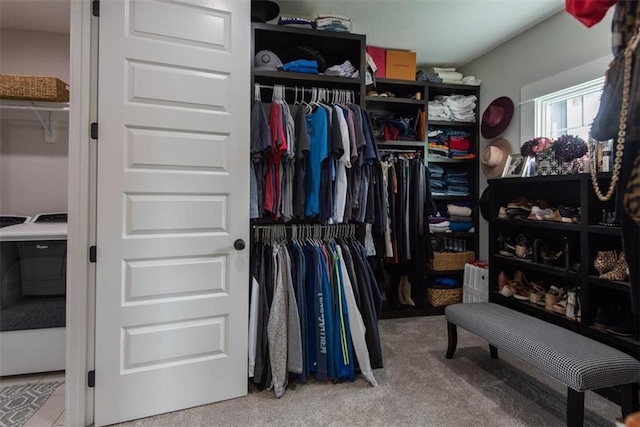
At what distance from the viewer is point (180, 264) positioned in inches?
70.1

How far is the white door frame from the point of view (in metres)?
1.61

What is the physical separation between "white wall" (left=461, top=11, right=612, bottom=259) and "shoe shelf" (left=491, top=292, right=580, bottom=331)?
807 mm

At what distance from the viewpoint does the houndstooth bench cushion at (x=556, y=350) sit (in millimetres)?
1472

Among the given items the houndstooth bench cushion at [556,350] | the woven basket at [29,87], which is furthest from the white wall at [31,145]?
the houndstooth bench cushion at [556,350]

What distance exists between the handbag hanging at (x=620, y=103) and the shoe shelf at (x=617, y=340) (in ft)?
5.12

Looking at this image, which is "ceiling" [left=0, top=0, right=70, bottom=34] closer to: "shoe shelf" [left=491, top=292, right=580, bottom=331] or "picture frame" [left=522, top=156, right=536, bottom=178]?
"picture frame" [left=522, top=156, right=536, bottom=178]

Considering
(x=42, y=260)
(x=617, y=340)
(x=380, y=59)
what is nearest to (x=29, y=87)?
(x=42, y=260)

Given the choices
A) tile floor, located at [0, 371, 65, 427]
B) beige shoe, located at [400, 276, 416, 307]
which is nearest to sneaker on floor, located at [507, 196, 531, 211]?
beige shoe, located at [400, 276, 416, 307]

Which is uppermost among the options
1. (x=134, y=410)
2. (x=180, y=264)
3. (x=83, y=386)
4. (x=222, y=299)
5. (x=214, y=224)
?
(x=214, y=224)

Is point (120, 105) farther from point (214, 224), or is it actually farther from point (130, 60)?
point (214, 224)

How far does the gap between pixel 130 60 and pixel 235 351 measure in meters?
1.68

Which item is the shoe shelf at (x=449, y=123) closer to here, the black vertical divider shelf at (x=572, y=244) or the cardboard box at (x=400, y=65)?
the cardboard box at (x=400, y=65)

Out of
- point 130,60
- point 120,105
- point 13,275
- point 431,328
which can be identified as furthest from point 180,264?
point 431,328

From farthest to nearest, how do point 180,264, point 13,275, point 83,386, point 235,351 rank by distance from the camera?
point 13,275
point 235,351
point 180,264
point 83,386
